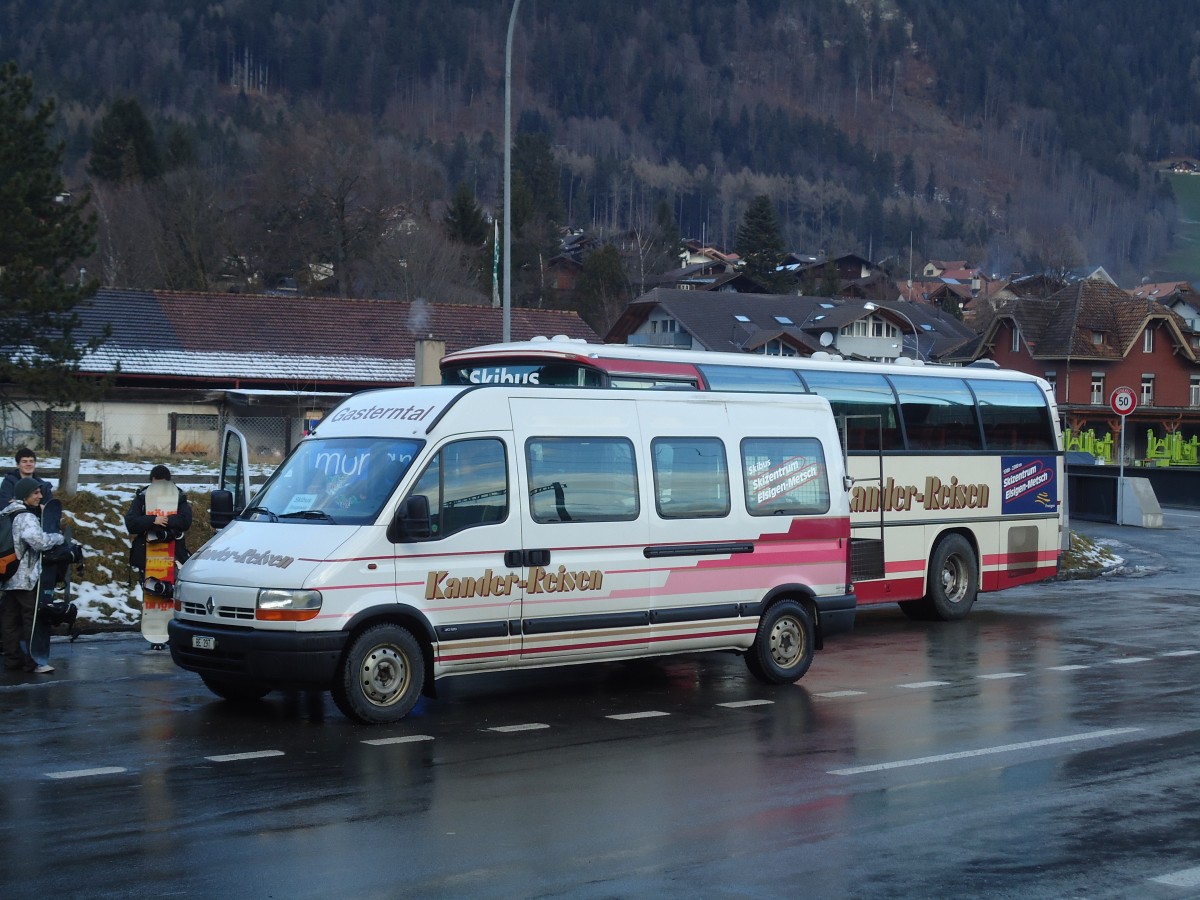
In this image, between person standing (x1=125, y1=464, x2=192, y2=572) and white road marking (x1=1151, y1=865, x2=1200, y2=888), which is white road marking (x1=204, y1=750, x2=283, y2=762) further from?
white road marking (x1=1151, y1=865, x2=1200, y2=888)

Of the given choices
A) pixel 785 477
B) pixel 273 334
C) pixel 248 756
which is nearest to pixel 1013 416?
pixel 785 477

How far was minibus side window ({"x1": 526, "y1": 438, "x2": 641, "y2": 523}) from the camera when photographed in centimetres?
1199

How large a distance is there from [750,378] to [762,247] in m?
124

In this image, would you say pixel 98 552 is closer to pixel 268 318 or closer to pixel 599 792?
pixel 599 792

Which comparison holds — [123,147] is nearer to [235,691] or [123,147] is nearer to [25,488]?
[25,488]

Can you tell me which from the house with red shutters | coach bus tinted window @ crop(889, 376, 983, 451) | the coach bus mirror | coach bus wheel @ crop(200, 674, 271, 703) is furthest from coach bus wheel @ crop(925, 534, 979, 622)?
the house with red shutters

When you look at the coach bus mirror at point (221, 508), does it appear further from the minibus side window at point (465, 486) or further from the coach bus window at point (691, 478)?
the coach bus window at point (691, 478)

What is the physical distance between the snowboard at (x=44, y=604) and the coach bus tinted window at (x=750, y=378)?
6942 mm

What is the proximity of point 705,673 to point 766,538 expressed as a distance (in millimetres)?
1685

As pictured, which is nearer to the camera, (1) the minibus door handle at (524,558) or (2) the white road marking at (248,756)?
(2) the white road marking at (248,756)

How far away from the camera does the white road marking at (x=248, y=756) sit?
9922 millimetres

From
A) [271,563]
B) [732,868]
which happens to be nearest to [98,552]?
[271,563]

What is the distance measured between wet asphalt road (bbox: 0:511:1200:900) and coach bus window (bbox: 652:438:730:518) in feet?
5.07

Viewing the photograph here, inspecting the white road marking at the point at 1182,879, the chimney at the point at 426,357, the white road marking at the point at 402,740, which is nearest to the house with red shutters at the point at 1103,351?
the chimney at the point at 426,357
